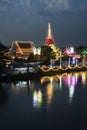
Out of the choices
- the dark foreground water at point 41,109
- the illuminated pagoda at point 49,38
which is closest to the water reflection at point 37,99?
the dark foreground water at point 41,109

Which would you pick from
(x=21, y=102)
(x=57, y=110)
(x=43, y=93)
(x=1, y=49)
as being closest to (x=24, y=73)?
(x=1, y=49)

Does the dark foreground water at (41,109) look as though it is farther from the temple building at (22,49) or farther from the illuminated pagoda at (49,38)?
the illuminated pagoda at (49,38)

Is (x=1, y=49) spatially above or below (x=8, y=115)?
above

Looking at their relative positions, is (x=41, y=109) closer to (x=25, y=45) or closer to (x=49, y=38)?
(x=25, y=45)

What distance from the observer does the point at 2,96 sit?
790 inches

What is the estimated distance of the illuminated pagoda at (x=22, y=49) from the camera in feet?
170

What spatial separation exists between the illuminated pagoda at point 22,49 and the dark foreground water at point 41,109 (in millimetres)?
28649

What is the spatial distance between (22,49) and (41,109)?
1448 inches

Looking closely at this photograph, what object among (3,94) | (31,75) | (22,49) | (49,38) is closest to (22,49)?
(22,49)

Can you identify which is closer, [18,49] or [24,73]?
[24,73]

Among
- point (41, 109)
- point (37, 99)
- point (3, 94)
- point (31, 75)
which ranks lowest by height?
point (41, 109)

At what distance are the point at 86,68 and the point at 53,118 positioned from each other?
33.6 metres

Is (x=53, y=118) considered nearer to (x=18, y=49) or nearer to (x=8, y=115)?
(x=8, y=115)

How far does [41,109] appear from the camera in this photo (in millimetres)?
15664
